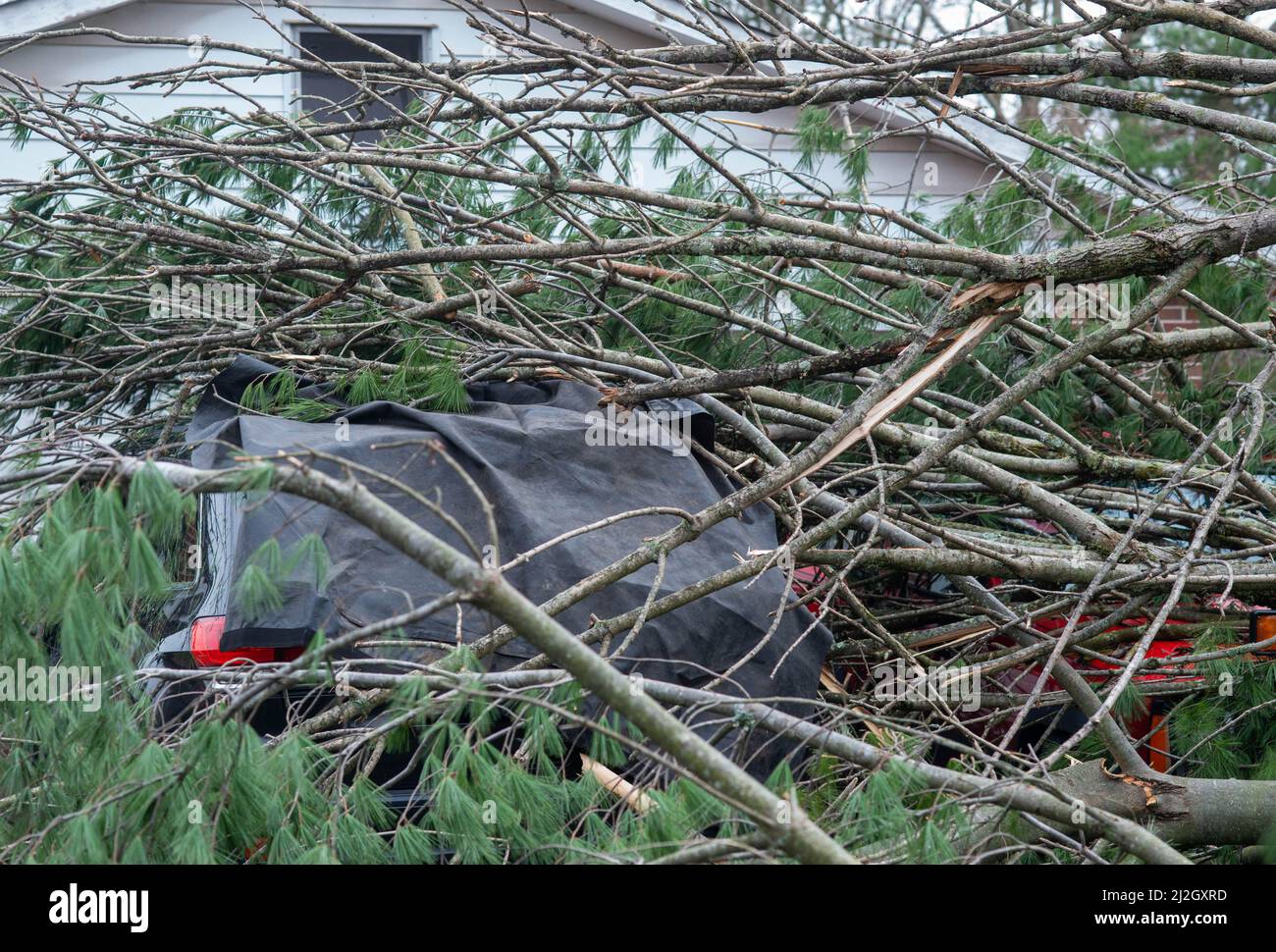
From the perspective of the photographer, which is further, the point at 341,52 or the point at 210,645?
the point at 341,52

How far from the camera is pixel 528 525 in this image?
3117mm

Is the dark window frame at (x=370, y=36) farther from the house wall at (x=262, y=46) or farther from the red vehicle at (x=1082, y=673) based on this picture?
the red vehicle at (x=1082, y=673)

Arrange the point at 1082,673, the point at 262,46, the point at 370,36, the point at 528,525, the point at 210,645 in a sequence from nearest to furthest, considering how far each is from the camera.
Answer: the point at 210,645 < the point at 528,525 < the point at 1082,673 < the point at 262,46 < the point at 370,36

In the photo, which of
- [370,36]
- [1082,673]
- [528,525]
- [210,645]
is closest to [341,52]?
[370,36]

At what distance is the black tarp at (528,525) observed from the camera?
9.41 feet

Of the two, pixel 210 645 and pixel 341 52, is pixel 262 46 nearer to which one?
pixel 341 52

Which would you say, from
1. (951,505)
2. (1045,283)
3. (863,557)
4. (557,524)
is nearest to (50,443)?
(557,524)

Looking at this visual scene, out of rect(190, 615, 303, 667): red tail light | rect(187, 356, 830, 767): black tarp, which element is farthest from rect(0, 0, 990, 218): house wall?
rect(190, 615, 303, 667): red tail light

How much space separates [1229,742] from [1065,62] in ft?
6.67

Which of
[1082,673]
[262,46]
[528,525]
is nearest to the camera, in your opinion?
[528,525]

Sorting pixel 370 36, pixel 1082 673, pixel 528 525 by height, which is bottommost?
pixel 1082 673

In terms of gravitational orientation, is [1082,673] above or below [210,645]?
below
